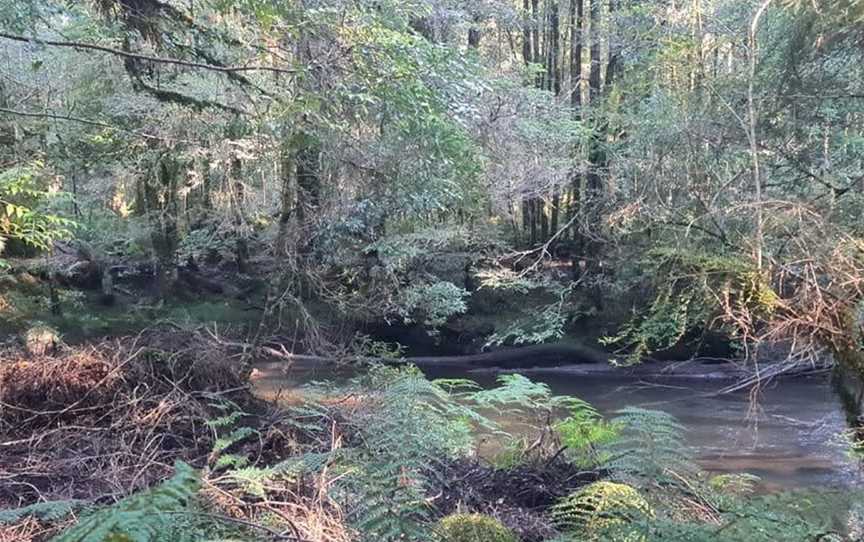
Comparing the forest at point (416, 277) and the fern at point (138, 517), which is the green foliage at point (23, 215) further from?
the fern at point (138, 517)

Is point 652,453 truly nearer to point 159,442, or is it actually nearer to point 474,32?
point 159,442

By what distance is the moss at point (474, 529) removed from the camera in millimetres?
3352

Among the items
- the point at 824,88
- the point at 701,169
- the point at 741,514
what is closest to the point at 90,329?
the point at 701,169

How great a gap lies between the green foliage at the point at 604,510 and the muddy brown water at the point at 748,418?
306 cm

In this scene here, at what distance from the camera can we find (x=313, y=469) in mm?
4277

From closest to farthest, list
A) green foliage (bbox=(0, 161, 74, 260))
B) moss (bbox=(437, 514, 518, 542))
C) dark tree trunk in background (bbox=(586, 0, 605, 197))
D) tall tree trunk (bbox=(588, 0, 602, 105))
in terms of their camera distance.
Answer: moss (bbox=(437, 514, 518, 542)) < green foliage (bbox=(0, 161, 74, 260)) < dark tree trunk in background (bbox=(586, 0, 605, 197)) < tall tree trunk (bbox=(588, 0, 602, 105))

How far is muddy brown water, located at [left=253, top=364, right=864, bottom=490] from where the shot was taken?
342 inches

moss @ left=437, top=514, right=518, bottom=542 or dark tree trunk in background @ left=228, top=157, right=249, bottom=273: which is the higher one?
dark tree trunk in background @ left=228, top=157, right=249, bottom=273

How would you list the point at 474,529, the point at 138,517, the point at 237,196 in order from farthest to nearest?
the point at 237,196 < the point at 474,529 < the point at 138,517

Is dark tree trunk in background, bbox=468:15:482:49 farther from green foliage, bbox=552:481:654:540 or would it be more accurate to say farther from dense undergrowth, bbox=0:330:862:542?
green foliage, bbox=552:481:654:540

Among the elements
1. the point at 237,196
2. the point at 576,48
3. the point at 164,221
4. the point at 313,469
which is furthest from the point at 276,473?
the point at 576,48

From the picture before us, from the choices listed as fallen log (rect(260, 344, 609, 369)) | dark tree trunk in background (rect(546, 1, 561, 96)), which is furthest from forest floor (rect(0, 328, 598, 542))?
dark tree trunk in background (rect(546, 1, 561, 96))

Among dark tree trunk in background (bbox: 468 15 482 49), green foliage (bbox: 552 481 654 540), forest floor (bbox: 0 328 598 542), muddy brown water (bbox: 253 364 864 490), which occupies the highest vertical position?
dark tree trunk in background (bbox: 468 15 482 49)

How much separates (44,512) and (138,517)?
274 centimetres
